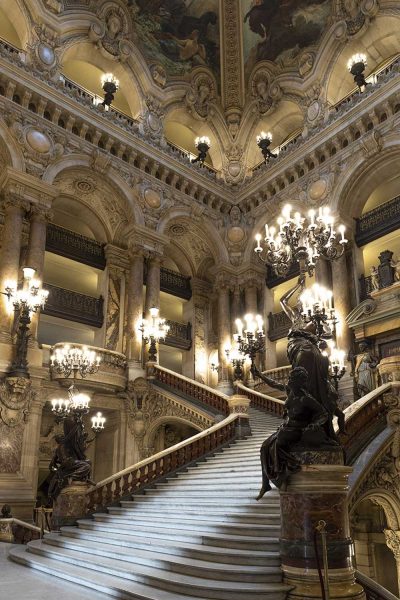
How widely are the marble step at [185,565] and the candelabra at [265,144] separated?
15823mm

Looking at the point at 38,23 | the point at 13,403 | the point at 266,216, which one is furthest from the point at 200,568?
the point at 38,23

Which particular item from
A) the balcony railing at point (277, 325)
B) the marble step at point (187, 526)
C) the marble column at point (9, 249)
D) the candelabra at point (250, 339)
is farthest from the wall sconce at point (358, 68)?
the marble step at point (187, 526)

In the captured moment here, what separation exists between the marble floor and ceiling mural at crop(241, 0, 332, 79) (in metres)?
19.7

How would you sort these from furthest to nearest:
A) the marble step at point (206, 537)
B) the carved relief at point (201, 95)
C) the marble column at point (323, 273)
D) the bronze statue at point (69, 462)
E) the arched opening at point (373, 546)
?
the carved relief at point (201, 95) → the marble column at point (323, 273) → the arched opening at point (373, 546) → the bronze statue at point (69, 462) → the marble step at point (206, 537)

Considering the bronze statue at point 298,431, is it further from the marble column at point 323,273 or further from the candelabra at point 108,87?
the candelabra at point 108,87

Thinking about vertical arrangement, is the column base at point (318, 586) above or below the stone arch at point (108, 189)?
below

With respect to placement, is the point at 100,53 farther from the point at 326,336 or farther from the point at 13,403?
the point at 326,336

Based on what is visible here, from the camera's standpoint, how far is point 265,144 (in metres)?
19.4

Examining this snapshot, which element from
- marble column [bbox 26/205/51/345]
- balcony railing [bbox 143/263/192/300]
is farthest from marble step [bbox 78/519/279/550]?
balcony railing [bbox 143/263/192/300]

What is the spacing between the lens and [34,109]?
48.2ft

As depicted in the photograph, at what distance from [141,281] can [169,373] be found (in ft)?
11.9

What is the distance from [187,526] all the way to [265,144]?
632 inches

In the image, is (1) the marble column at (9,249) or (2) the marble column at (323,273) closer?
(1) the marble column at (9,249)

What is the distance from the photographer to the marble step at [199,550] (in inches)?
207
